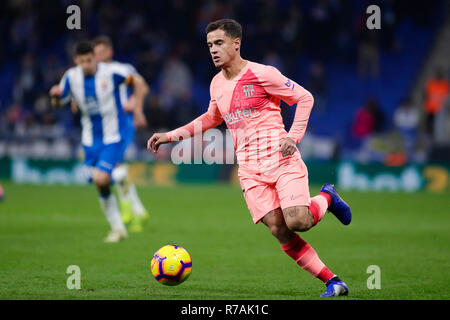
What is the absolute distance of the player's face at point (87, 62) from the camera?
30.5ft

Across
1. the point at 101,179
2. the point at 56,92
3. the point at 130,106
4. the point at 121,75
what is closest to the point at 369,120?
the point at 130,106

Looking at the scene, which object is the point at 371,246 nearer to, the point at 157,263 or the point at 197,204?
the point at 157,263

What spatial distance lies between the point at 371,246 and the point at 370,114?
1064 centimetres

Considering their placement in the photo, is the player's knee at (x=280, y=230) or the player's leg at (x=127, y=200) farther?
the player's leg at (x=127, y=200)

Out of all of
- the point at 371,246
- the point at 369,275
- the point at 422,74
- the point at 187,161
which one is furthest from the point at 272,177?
the point at 422,74

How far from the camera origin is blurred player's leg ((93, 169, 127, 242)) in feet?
31.1

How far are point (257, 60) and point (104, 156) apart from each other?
12363 mm

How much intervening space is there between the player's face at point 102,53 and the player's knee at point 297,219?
5704mm

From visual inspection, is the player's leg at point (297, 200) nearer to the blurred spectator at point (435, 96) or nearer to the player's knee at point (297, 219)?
the player's knee at point (297, 219)

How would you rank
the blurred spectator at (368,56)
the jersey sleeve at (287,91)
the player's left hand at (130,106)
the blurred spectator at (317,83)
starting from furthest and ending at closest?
the blurred spectator at (368,56) → the blurred spectator at (317,83) → the player's left hand at (130,106) → the jersey sleeve at (287,91)

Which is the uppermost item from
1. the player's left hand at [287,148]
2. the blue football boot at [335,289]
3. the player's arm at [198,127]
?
the player's arm at [198,127]

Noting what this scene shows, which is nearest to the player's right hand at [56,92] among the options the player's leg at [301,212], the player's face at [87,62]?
the player's face at [87,62]

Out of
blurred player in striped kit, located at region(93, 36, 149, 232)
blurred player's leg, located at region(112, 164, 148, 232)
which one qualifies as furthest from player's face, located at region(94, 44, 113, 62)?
blurred player's leg, located at region(112, 164, 148, 232)

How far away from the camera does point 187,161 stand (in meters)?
19.5
